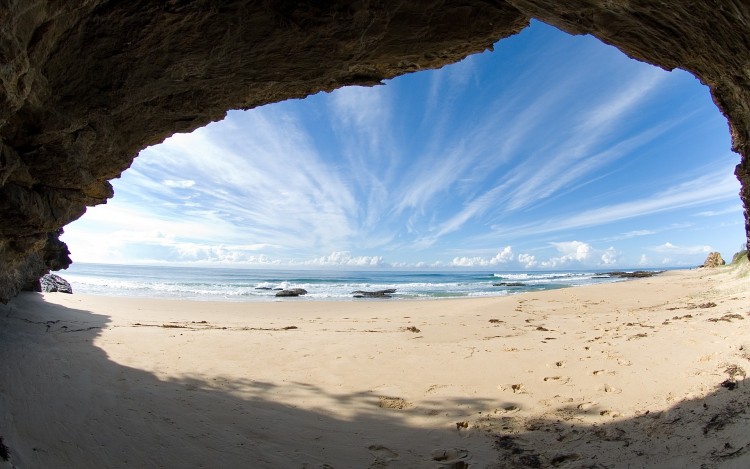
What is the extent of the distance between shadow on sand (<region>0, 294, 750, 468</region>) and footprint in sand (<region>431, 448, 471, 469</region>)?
10 mm

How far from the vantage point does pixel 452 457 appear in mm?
3564

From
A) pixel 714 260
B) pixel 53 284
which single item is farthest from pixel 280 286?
pixel 714 260

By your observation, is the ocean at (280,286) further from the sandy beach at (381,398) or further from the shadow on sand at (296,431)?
the shadow on sand at (296,431)

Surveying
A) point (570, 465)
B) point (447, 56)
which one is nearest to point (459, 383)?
point (570, 465)

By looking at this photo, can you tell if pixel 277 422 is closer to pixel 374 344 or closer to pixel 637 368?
pixel 374 344

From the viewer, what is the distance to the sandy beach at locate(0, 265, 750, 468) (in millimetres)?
3350

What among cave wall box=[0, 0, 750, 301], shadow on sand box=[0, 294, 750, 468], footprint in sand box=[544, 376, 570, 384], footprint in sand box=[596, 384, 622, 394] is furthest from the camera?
footprint in sand box=[544, 376, 570, 384]

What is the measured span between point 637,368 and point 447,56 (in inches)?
209

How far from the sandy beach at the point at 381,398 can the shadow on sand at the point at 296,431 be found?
2cm

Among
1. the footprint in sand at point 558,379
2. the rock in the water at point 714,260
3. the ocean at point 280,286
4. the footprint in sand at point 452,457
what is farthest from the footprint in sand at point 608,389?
the rock in the water at point 714,260

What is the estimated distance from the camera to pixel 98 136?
15.6ft

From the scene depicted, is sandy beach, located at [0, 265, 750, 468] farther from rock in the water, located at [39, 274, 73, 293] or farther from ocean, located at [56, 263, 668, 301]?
ocean, located at [56, 263, 668, 301]

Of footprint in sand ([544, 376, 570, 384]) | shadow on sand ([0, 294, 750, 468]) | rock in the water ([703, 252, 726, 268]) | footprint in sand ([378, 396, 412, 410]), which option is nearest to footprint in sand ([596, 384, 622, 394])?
footprint in sand ([544, 376, 570, 384])

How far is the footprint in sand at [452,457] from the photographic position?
3449 mm
